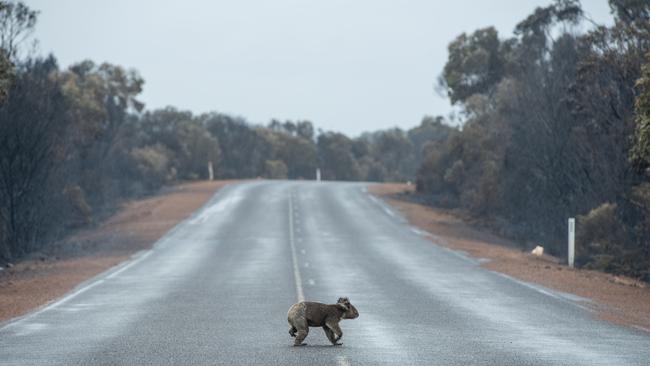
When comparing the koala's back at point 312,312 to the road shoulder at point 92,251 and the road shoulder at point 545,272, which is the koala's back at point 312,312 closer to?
the road shoulder at point 545,272

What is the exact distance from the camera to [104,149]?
227 ft

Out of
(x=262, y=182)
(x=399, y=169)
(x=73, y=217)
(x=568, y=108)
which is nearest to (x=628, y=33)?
(x=568, y=108)

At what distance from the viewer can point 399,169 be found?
14612 centimetres

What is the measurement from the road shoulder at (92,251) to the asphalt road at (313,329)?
0.91m

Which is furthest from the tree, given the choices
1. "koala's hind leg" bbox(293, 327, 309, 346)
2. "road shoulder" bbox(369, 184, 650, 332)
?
"koala's hind leg" bbox(293, 327, 309, 346)

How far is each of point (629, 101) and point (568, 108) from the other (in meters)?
8.54

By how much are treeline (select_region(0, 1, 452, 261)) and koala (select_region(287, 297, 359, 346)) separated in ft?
42.5

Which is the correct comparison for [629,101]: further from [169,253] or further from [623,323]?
[623,323]

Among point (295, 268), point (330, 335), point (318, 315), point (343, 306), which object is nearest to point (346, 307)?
point (343, 306)

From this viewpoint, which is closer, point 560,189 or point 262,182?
point 560,189

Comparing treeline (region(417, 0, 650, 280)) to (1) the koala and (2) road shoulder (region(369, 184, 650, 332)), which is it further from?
(1) the koala

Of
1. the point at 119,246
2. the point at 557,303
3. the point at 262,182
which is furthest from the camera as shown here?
the point at 262,182

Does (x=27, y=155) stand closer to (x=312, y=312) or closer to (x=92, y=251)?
(x=92, y=251)

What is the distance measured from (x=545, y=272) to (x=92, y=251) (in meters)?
18.2
